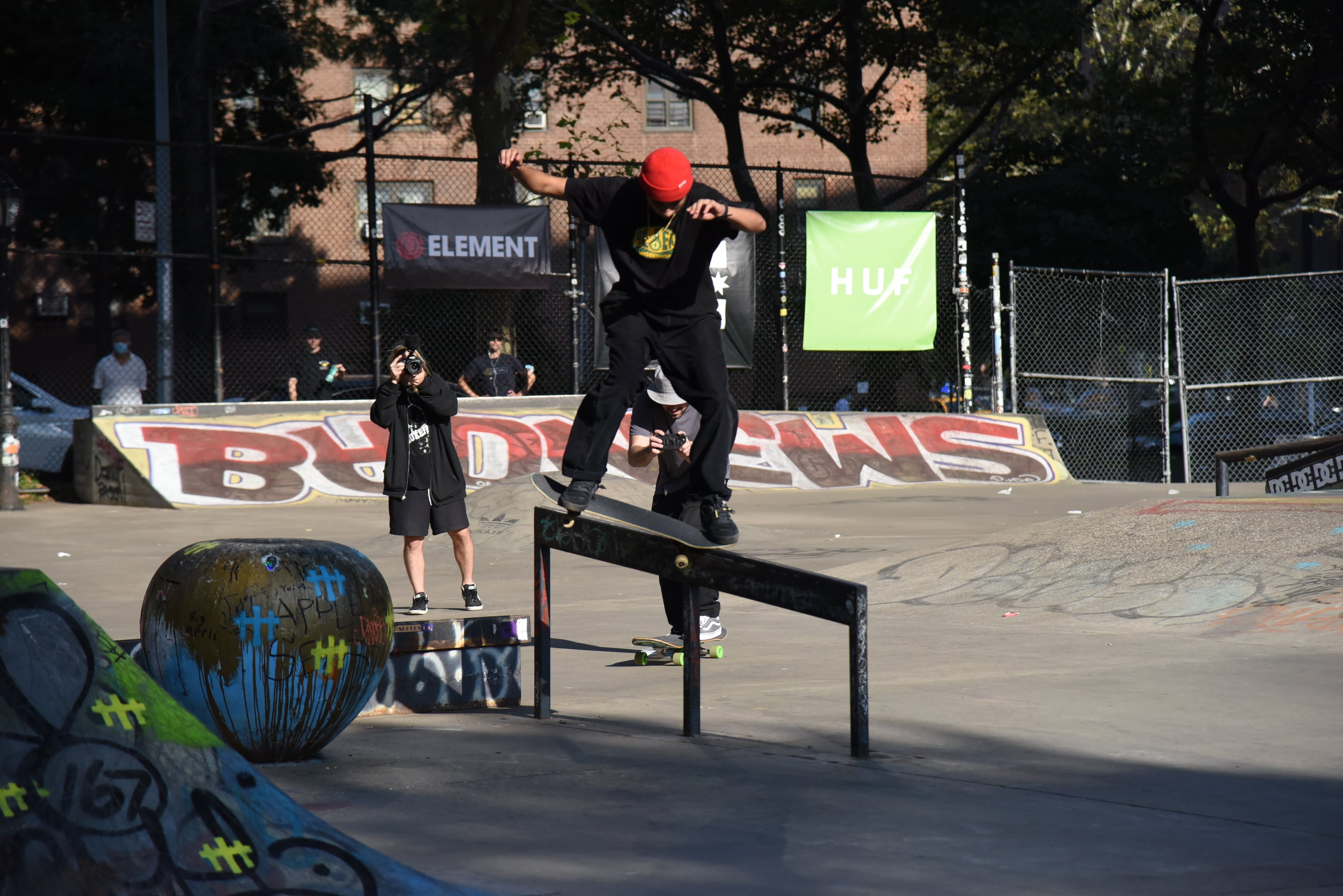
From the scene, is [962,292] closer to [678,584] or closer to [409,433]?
[409,433]

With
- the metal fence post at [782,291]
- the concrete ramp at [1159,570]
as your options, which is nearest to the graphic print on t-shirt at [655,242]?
the concrete ramp at [1159,570]

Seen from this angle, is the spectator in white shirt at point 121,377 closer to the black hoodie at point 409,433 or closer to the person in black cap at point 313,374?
the person in black cap at point 313,374

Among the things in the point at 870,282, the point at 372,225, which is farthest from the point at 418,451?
the point at 870,282

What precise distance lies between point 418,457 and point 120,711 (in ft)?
18.4

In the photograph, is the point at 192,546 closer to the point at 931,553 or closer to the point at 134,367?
the point at 931,553

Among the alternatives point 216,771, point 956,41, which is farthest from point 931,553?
point 956,41

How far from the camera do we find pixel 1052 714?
5.68m

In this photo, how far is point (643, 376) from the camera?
19.7 ft

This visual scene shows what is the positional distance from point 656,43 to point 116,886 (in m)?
25.7

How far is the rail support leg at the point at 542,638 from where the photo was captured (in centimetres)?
576

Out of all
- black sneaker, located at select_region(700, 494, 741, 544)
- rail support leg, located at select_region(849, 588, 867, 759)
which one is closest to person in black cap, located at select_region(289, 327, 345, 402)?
black sneaker, located at select_region(700, 494, 741, 544)

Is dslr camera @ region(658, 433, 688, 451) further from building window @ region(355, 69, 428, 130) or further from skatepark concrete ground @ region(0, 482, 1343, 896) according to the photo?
building window @ region(355, 69, 428, 130)

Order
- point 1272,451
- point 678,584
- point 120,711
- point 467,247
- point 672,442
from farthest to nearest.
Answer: point 467,247, point 1272,451, point 678,584, point 672,442, point 120,711

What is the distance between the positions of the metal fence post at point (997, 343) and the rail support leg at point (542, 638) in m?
12.4
